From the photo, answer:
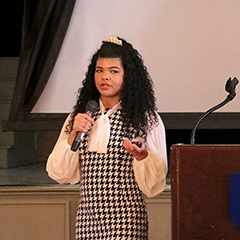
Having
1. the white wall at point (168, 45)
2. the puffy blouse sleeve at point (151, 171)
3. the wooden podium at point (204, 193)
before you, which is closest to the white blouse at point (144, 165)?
the puffy blouse sleeve at point (151, 171)

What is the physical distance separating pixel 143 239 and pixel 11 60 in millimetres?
2392

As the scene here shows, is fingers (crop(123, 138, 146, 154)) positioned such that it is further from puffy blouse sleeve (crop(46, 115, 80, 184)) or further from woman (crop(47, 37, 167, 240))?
puffy blouse sleeve (crop(46, 115, 80, 184))

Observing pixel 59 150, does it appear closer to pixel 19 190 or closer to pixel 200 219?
pixel 200 219

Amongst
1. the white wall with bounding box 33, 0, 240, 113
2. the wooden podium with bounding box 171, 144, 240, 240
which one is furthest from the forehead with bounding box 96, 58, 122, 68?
the white wall with bounding box 33, 0, 240, 113

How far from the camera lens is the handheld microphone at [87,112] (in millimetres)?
1376

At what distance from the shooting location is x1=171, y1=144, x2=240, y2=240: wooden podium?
37.7 inches

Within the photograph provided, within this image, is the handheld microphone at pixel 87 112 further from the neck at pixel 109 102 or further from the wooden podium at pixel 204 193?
the wooden podium at pixel 204 193

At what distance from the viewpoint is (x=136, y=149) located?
136 cm

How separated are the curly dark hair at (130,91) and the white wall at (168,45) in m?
0.91

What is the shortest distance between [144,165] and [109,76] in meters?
0.26

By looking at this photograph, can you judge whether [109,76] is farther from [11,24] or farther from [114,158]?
[11,24]

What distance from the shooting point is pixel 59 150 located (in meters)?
1.48

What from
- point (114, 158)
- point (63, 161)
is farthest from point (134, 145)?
point (63, 161)

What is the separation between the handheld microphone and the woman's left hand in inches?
4.6
